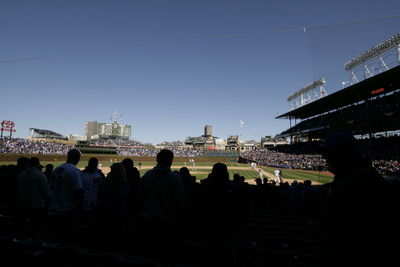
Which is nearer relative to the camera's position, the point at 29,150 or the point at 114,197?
the point at 114,197

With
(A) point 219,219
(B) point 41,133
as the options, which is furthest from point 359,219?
(B) point 41,133

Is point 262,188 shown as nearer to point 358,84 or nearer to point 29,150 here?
point 358,84

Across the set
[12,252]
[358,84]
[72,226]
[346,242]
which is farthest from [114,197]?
[358,84]

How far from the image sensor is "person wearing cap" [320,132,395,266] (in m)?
1.35

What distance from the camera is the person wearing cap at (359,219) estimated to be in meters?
1.35

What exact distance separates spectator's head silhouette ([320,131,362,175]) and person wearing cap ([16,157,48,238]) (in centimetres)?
499

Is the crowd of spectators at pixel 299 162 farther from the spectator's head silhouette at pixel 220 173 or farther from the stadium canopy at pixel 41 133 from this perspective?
the stadium canopy at pixel 41 133

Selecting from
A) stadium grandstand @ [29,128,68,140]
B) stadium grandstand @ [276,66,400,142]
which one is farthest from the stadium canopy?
stadium grandstand @ [276,66,400,142]

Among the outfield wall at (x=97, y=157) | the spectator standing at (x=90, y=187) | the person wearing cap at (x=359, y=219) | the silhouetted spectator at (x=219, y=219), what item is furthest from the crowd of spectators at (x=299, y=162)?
the person wearing cap at (x=359, y=219)

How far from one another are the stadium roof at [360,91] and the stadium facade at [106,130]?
3812 inches

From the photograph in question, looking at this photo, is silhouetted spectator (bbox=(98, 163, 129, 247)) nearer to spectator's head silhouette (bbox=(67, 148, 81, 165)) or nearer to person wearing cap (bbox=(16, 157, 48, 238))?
spectator's head silhouette (bbox=(67, 148, 81, 165))

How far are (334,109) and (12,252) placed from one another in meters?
63.7

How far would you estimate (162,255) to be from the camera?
10.3ft

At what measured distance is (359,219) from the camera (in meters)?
1.38
